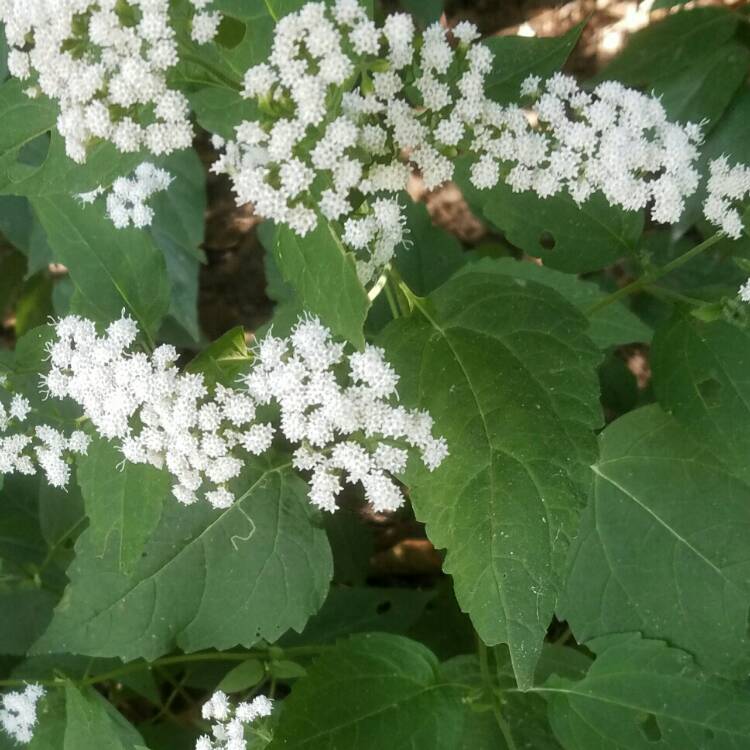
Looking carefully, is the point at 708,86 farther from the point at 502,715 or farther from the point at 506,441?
the point at 502,715

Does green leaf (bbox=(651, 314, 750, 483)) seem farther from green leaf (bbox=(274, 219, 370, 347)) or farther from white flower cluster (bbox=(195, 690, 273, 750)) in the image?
white flower cluster (bbox=(195, 690, 273, 750))

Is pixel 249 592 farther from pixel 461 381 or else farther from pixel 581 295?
pixel 581 295

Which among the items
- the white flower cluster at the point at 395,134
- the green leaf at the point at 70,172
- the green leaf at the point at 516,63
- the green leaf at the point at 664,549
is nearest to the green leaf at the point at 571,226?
the white flower cluster at the point at 395,134

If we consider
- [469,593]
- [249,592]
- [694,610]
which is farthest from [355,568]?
[469,593]

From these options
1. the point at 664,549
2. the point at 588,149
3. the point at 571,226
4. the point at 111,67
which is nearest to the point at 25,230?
the point at 111,67

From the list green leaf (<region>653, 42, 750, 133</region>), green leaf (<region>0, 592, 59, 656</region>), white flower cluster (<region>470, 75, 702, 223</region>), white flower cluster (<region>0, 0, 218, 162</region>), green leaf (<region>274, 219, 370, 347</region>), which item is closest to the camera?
green leaf (<region>274, 219, 370, 347</region>)

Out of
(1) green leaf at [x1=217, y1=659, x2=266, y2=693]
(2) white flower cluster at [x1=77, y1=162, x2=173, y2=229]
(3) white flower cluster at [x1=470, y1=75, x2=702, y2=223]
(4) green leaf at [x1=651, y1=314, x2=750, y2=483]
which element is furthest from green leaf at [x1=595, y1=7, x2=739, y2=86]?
(1) green leaf at [x1=217, y1=659, x2=266, y2=693]
